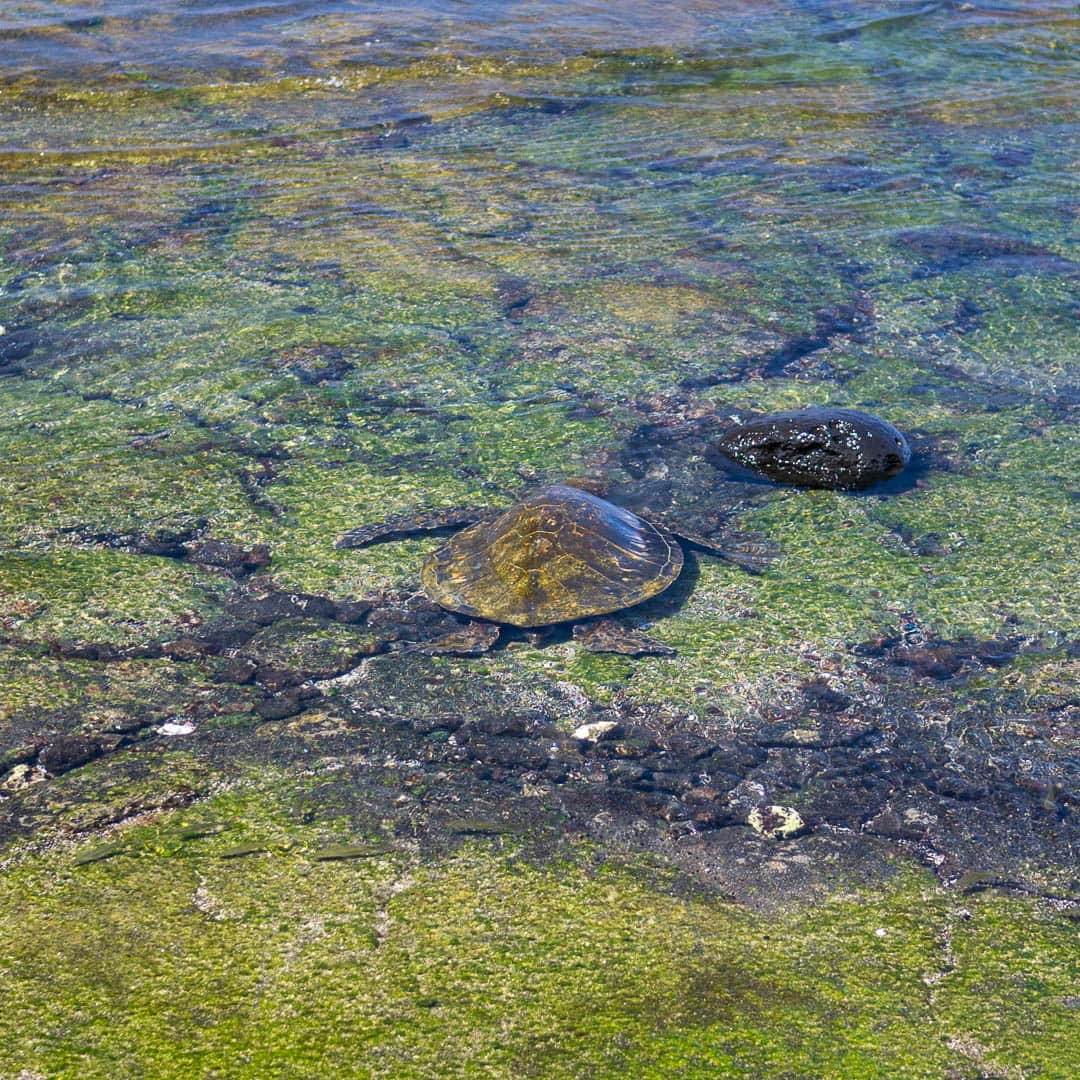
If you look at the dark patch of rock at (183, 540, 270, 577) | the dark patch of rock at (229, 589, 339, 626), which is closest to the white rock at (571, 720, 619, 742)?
the dark patch of rock at (229, 589, 339, 626)

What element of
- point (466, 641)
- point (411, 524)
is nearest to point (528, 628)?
point (466, 641)

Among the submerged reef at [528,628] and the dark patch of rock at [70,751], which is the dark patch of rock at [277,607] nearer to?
the submerged reef at [528,628]

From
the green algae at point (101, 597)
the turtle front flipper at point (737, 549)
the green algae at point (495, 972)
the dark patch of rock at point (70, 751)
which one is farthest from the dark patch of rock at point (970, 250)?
the dark patch of rock at point (70, 751)

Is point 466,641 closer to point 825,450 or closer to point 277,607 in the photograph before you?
point 277,607

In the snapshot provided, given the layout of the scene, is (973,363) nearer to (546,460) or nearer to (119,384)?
(546,460)

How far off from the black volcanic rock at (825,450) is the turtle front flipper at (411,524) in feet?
3.51

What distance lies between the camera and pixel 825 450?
4355mm

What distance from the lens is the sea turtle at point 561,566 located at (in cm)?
363

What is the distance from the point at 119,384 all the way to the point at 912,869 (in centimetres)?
391

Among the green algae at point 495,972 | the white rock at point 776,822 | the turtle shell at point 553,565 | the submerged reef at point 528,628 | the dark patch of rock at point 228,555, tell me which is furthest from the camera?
the dark patch of rock at point 228,555

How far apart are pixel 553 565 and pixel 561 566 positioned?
3cm

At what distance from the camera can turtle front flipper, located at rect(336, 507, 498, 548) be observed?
13.3ft

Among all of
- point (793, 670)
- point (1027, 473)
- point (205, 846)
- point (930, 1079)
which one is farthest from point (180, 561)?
point (1027, 473)

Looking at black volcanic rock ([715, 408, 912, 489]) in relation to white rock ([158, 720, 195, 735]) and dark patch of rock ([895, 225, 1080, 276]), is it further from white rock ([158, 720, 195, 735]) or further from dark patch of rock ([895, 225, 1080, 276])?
white rock ([158, 720, 195, 735])
